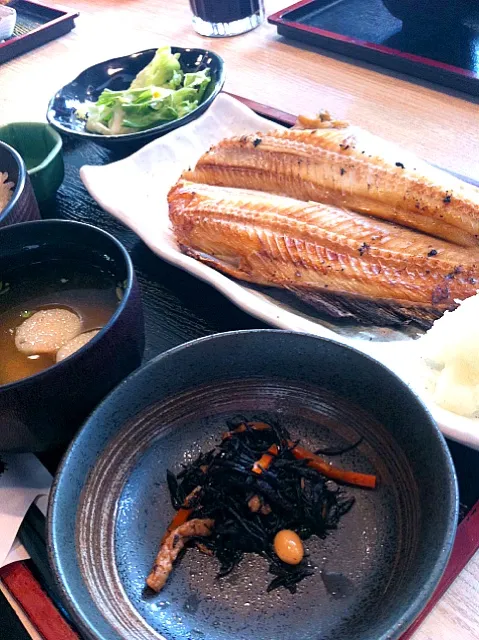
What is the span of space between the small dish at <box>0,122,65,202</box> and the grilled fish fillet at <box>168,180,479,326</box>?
397mm

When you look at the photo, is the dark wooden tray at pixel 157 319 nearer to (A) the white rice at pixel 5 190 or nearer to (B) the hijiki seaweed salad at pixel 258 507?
(B) the hijiki seaweed salad at pixel 258 507

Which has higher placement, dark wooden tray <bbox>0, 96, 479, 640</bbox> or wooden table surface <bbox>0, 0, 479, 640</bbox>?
wooden table surface <bbox>0, 0, 479, 640</bbox>

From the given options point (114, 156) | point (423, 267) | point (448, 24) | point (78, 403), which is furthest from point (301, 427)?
point (448, 24)

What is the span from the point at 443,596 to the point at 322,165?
109 centimetres

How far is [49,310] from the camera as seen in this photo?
1.24 m

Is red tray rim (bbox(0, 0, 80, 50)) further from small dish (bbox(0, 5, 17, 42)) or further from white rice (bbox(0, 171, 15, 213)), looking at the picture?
white rice (bbox(0, 171, 15, 213))

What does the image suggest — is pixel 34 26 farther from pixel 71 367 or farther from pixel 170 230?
pixel 71 367

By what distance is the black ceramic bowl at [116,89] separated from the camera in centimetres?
193

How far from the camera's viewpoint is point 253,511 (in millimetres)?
944

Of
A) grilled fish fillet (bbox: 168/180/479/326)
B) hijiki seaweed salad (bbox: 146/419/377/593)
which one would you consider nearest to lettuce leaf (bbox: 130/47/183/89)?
grilled fish fillet (bbox: 168/180/479/326)

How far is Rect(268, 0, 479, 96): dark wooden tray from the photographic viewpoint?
225 centimetres

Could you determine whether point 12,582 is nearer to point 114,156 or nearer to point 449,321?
point 449,321

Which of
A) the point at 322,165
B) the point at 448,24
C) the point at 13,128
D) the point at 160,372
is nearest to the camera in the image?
the point at 160,372

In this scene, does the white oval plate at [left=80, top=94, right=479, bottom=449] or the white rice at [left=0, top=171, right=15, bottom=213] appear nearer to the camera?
the white oval plate at [left=80, top=94, right=479, bottom=449]
